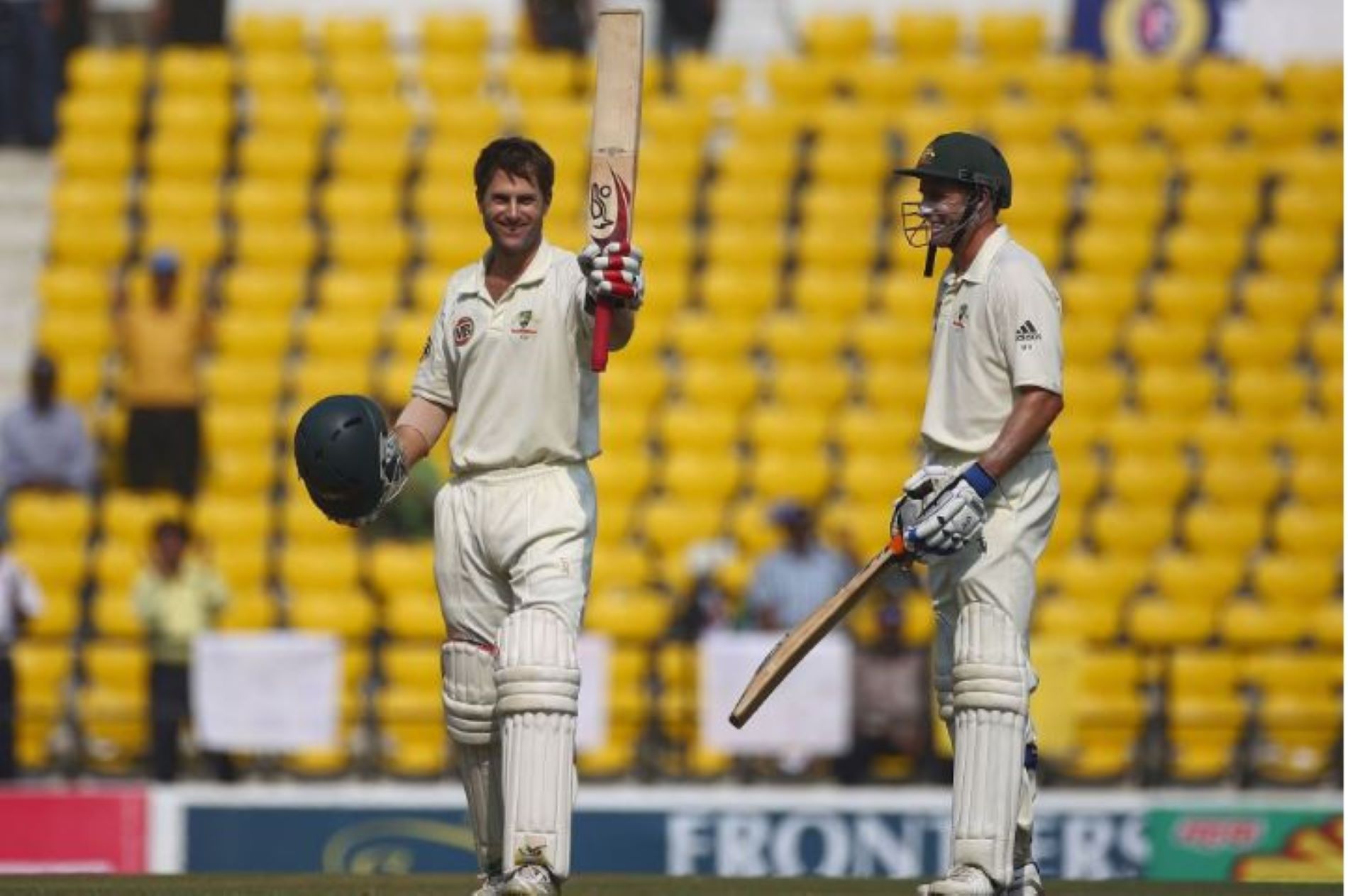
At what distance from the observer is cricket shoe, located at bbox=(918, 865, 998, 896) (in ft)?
18.9

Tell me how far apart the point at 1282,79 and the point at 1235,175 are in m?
0.89

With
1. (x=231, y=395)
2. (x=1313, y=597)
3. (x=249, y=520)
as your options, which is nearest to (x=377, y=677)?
(x=249, y=520)

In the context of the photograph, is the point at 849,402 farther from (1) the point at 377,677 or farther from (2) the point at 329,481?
(2) the point at 329,481

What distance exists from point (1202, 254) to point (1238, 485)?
5.08 ft

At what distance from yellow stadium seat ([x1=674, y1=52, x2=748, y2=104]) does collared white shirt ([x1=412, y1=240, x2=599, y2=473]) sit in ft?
27.8

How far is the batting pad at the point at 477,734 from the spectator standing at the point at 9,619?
491 cm

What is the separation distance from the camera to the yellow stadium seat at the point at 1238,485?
41.8 feet

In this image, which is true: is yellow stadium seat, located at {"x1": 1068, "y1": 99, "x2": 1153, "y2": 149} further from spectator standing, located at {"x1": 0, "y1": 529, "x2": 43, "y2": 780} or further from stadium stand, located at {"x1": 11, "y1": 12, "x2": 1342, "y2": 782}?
spectator standing, located at {"x1": 0, "y1": 529, "x2": 43, "y2": 780}

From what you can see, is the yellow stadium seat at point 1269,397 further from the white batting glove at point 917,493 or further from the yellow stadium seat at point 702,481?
the white batting glove at point 917,493

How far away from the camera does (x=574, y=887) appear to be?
683 cm

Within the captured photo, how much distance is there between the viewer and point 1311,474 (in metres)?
12.8

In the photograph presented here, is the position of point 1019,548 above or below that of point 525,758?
above

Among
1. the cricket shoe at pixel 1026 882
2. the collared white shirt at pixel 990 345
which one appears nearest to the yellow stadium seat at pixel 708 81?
the collared white shirt at pixel 990 345

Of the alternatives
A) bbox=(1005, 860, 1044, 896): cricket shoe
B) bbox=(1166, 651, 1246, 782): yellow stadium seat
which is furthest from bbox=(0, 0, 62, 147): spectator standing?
bbox=(1005, 860, 1044, 896): cricket shoe
